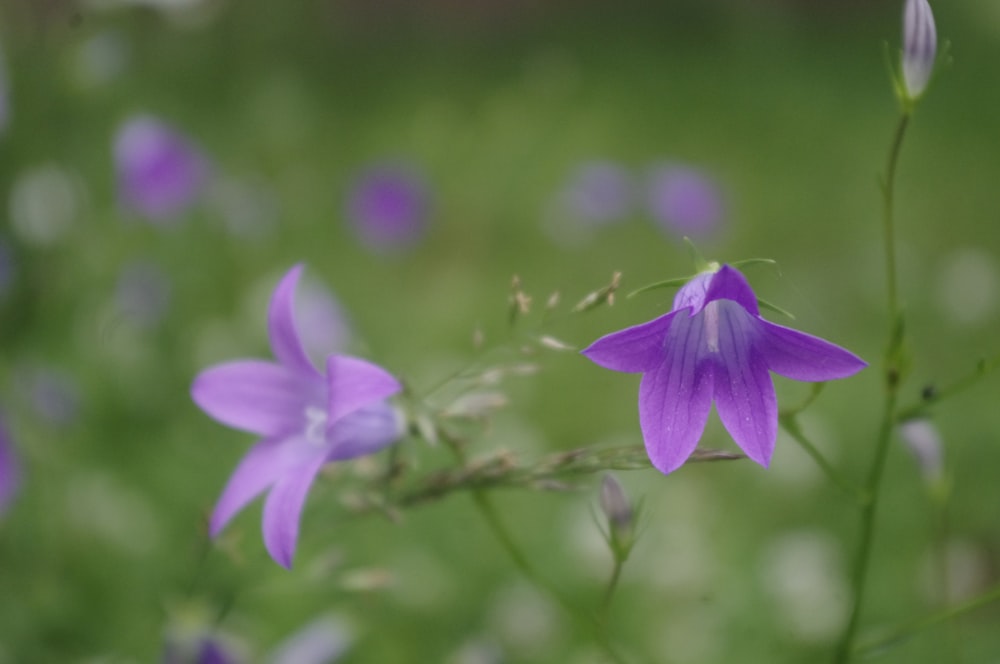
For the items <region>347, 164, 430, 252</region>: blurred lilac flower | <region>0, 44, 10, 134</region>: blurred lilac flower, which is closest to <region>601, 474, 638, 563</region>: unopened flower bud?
<region>0, 44, 10, 134</region>: blurred lilac flower

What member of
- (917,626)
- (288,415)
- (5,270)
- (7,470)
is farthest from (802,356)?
(5,270)

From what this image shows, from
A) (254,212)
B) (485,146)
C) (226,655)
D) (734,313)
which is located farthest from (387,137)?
(734,313)

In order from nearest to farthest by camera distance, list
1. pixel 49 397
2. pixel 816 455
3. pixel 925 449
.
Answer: pixel 816 455
pixel 925 449
pixel 49 397

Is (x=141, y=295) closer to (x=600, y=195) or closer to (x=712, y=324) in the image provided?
(x=600, y=195)

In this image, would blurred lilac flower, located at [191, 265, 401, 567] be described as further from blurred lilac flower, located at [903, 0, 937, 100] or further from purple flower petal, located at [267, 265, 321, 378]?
blurred lilac flower, located at [903, 0, 937, 100]

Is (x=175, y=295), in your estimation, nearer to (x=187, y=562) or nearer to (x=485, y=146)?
(x=187, y=562)

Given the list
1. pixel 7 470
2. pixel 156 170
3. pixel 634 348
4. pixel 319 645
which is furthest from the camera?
pixel 156 170
